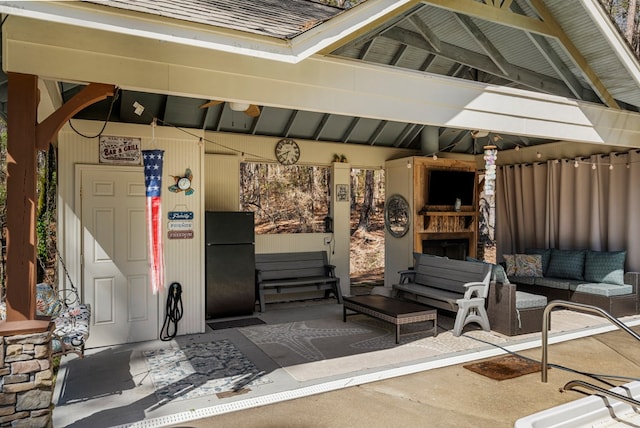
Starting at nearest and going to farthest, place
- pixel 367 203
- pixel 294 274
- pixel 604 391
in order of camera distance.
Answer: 1. pixel 604 391
2. pixel 294 274
3. pixel 367 203

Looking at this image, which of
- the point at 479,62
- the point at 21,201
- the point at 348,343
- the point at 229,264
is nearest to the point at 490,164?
the point at 479,62

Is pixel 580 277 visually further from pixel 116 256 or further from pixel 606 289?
pixel 116 256

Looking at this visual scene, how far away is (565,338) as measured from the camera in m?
5.33

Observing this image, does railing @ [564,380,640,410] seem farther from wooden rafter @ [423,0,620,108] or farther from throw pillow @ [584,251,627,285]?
wooden rafter @ [423,0,620,108]

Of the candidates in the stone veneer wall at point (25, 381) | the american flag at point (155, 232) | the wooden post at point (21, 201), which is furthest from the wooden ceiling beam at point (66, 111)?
the stone veneer wall at point (25, 381)

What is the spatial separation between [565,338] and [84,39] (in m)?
5.84

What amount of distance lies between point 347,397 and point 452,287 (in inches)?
114

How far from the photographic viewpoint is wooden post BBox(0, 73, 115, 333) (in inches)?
114

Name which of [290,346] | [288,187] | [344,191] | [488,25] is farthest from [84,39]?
[288,187]

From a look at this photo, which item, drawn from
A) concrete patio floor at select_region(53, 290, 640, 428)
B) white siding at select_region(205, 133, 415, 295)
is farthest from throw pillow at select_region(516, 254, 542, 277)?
concrete patio floor at select_region(53, 290, 640, 428)

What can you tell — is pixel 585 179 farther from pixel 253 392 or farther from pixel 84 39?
pixel 84 39

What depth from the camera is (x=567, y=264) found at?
7105mm

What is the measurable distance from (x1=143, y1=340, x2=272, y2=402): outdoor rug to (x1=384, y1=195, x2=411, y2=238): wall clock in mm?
4278

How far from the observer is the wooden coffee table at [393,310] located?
5086mm
